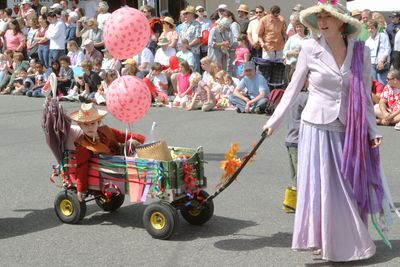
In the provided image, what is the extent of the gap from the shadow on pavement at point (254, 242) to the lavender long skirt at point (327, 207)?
581mm

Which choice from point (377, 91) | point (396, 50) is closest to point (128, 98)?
point (377, 91)

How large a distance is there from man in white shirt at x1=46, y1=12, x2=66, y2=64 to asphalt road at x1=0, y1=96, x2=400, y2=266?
8108 millimetres

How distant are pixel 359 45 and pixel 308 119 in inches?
26.3

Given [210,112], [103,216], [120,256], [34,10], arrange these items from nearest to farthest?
[120,256] < [103,216] < [210,112] < [34,10]

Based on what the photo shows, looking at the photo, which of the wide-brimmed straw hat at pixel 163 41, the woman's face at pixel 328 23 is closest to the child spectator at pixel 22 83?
the wide-brimmed straw hat at pixel 163 41

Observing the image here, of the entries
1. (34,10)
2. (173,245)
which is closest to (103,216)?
(173,245)

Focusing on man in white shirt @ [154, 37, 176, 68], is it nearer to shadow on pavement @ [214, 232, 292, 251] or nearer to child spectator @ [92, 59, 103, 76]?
child spectator @ [92, 59, 103, 76]

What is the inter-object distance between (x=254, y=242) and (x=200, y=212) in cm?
67

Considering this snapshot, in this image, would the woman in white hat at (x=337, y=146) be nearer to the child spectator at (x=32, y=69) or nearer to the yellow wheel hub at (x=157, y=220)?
the yellow wheel hub at (x=157, y=220)

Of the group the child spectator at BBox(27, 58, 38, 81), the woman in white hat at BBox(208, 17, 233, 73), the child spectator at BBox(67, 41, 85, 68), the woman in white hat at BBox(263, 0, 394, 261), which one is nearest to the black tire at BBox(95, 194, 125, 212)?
the woman in white hat at BBox(263, 0, 394, 261)

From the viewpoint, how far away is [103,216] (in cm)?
732

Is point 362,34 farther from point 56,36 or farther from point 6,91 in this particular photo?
point 6,91

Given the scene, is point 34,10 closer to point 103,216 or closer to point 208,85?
point 208,85

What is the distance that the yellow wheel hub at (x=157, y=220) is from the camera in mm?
6448
